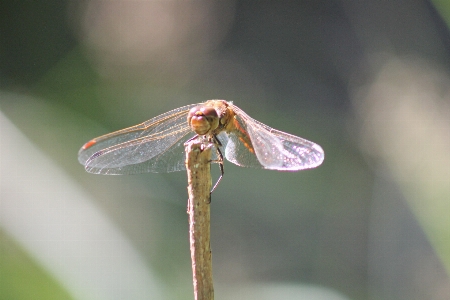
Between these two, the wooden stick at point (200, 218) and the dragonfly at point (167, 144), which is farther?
the dragonfly at point (167, 144)

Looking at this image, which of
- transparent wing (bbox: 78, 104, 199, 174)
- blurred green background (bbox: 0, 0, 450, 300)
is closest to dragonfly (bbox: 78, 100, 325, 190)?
transparent wing (bbox: 78, 104, 199, 174)

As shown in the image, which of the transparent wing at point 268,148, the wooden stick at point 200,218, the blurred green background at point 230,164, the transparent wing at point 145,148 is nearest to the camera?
the wooden stick at point 200,218

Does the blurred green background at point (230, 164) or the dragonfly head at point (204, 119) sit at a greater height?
the blurred green background at point (230, 164)

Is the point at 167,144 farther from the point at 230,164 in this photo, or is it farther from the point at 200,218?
the point at 230,164

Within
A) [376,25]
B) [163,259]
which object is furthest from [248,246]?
[376,25]

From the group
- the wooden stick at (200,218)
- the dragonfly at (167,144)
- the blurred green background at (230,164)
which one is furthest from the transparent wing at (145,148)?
the blurred green background at (230,164)

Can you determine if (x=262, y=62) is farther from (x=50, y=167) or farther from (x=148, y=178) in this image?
(x=50, y=167)

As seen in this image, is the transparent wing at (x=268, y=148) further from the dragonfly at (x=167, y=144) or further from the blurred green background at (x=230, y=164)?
the blurred green background at (x=230, y=164)
